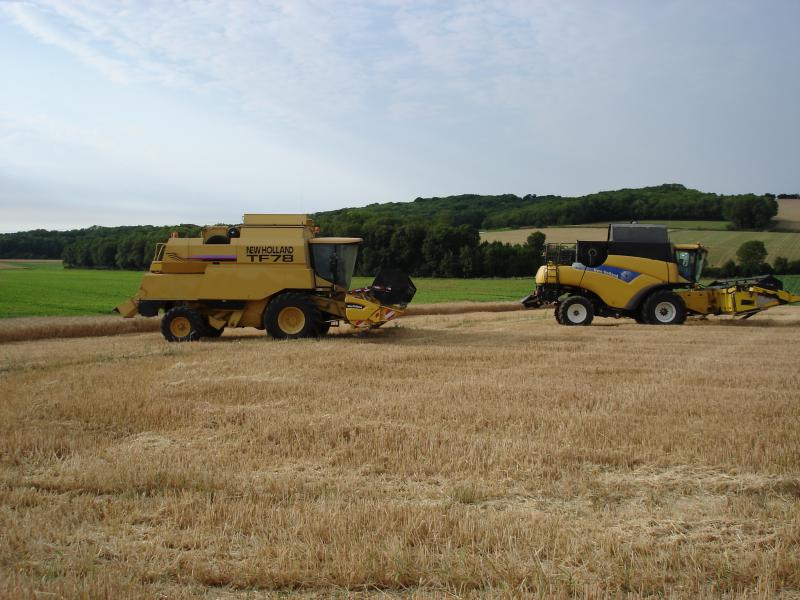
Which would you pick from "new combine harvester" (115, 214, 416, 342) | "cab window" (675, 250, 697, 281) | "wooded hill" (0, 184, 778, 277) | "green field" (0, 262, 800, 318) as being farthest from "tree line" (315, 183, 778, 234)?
"new combine harvester" (115, 214, 416, 342)

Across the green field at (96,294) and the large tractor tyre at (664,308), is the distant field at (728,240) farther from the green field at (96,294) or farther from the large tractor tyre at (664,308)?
the large tractor tyre at (664,308)

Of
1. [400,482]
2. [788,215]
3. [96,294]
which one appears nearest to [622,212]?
[788,215]

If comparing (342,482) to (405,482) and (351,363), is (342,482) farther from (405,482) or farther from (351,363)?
(351,363)

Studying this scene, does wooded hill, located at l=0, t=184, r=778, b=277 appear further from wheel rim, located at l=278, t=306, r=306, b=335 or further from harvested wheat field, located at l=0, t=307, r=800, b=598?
harvested wheat field, located at l=0, t=307, r=800, b=598

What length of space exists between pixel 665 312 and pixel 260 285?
441 inches

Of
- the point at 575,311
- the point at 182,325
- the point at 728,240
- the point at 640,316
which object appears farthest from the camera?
the point at 728,240

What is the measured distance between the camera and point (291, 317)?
54.7 feet

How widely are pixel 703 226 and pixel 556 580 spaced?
203 feet

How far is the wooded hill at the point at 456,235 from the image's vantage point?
55.9 metres

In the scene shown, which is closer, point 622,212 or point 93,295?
point 93,295

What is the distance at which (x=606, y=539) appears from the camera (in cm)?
450

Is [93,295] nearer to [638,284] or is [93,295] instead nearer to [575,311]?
[575,311]

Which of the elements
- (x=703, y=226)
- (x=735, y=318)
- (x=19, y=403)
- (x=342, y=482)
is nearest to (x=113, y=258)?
(x=703, y=226)

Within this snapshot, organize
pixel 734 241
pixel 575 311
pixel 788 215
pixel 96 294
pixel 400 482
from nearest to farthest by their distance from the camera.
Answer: pixel 400 482 → pixel 575 311 → pixel 96 294 → pixel 734 241 → pixel 788 215
